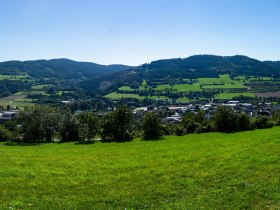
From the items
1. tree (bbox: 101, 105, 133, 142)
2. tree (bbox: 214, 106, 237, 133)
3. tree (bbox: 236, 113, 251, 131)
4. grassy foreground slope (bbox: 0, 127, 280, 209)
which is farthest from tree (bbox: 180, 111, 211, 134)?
grassy foreground slope (bbox: 0, 127, 280, 209)

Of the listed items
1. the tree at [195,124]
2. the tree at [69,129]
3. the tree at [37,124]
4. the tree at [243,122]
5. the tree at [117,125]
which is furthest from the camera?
the tree at [37,124]

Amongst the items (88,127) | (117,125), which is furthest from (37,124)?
(117,125)

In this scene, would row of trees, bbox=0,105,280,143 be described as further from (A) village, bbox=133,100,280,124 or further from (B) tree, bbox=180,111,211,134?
(A) village, bbox=133,100,280,124

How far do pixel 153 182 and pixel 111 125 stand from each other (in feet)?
131

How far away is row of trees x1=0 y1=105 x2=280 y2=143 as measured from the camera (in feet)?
204

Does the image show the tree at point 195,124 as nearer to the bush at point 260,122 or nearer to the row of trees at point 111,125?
the row of trees at point 111,125

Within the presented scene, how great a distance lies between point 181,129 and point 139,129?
941 centimetres

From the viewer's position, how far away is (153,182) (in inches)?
923

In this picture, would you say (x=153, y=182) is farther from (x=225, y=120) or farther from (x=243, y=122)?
(x=243, y=122)

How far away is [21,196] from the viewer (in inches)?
805

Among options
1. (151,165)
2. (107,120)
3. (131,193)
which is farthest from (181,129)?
(131,193)

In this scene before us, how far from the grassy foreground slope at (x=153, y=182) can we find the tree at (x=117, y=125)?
31.3 m

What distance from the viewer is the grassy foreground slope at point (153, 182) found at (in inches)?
744

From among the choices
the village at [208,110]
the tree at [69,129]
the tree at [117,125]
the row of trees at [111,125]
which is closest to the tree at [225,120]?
the row of trees at [111,125]
